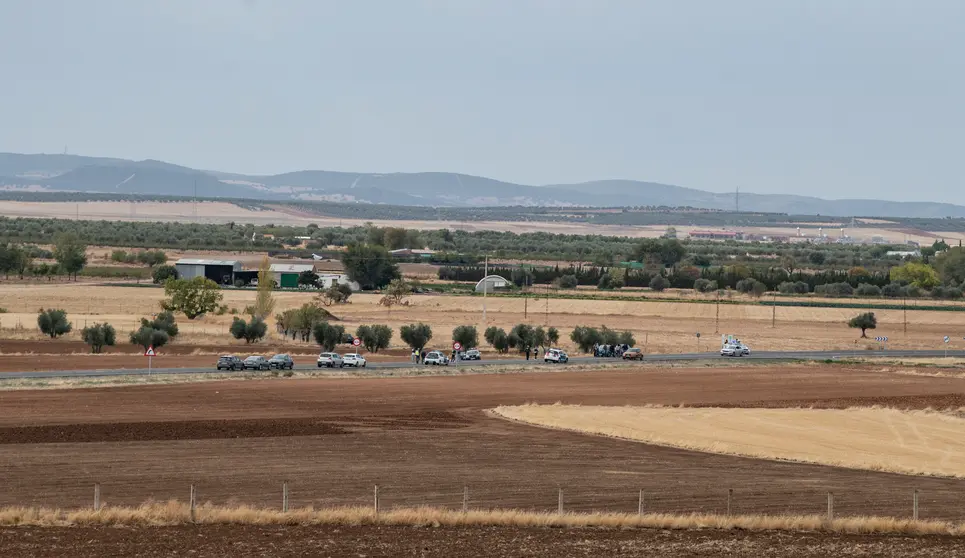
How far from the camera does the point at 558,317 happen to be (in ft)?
376

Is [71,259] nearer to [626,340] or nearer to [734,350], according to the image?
[626,340]

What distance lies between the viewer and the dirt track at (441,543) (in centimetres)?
2623

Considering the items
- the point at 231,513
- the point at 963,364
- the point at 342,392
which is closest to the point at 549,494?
the point at 231,513

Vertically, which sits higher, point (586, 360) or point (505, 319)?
point (586, 360)

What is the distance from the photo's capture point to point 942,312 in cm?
12531

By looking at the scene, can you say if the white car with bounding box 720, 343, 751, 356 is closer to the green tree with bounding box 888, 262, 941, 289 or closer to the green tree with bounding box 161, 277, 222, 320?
the green tree with bounding box 161, 277, 222, 320

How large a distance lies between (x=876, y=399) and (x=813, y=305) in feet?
231

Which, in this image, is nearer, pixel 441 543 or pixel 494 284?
pixel 441 543

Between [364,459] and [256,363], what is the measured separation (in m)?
29.4

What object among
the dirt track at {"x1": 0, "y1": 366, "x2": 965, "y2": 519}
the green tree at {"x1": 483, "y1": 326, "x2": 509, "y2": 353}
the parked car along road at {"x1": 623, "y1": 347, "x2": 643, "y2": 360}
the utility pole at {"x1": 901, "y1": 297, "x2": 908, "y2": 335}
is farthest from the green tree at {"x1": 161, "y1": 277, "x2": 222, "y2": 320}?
the utility pole at {"x1": 901, "y1": 297, "x2": 908, "y2": 335}

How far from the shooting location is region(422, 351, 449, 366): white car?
73.2 metres

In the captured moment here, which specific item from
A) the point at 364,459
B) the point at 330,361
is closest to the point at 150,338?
the point at 330,361

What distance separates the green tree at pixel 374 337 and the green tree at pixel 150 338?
12.3 m

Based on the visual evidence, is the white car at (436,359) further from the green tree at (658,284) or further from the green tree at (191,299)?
the green tree at (658,284)
